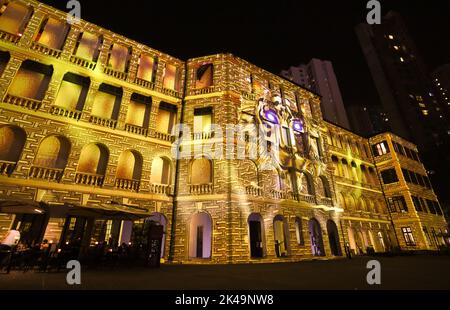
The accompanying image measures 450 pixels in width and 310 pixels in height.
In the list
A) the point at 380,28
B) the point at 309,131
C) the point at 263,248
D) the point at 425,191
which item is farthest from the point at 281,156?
the point at 380,28

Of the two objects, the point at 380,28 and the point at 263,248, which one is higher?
the point at 380,28

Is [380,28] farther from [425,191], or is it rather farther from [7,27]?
[7,27]

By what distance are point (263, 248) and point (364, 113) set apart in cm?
11092

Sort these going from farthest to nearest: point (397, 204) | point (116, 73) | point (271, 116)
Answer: point (397, 204), point (271, 116), point (116, 73)

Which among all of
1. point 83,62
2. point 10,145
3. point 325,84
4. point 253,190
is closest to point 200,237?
point 253,190

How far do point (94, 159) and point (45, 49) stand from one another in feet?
23.1

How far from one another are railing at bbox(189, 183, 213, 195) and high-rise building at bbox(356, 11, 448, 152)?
220 feet

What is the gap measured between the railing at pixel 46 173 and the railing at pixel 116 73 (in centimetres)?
689

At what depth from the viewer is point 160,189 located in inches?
535

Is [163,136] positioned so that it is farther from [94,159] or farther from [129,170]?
[94,159]

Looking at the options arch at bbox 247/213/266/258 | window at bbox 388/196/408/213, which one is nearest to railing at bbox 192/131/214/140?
arch at bbox 247/213/266/258

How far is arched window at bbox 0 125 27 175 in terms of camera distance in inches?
404

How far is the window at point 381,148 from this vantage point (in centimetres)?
2789

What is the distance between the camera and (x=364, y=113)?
335ft
